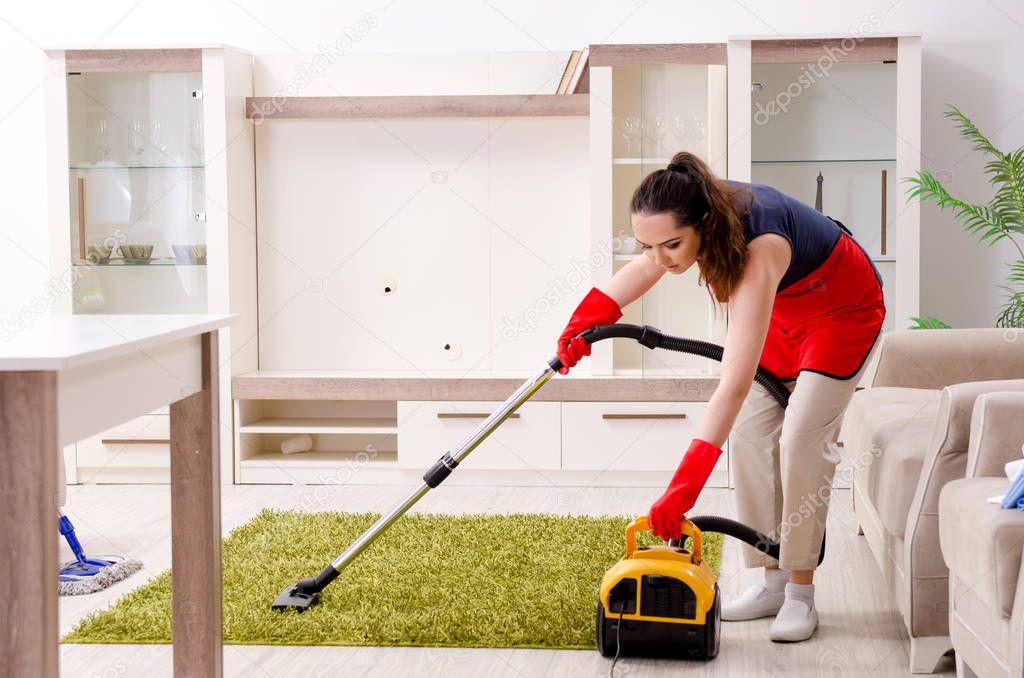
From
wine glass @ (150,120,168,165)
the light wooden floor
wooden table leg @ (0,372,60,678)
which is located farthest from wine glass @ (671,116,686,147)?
wooden table leg @ (0,372,60,678)

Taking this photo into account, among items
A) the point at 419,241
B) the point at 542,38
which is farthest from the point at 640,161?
the point at 419,241

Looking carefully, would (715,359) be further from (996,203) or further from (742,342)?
(996,203)

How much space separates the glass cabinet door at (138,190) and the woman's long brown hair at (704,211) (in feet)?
8.21

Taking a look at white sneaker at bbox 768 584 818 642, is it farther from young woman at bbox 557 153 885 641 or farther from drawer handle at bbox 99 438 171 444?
drawer handle at bbox 99 438 171 444

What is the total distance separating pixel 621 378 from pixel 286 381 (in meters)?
1.25

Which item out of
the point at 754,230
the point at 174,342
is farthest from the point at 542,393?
the point at 174,342

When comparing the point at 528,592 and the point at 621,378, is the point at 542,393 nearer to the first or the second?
the point at 621,378

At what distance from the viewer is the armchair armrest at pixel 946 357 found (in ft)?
9.40

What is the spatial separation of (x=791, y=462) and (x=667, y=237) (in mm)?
652

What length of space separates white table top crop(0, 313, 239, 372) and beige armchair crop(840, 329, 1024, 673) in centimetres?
134

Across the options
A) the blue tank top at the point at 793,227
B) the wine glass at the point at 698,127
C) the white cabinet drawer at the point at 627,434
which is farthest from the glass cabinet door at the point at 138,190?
the blue tank top at the point at 793,227

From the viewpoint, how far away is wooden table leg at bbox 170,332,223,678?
1.84 meters

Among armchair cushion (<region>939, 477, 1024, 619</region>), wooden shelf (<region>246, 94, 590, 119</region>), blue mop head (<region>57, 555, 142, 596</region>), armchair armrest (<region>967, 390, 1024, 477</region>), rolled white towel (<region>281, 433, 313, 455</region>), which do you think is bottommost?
blue mop head (<region>57, 555, 142, 596</region>)

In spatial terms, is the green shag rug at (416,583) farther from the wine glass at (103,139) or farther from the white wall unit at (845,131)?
the wine glass at (103,139)
